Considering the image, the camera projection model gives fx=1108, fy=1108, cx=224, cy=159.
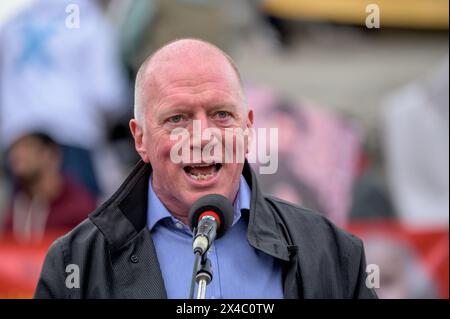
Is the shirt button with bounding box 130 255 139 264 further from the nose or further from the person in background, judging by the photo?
the person in background

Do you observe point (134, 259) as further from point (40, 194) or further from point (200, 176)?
point (40, 194)

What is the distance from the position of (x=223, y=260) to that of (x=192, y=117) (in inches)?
22.0

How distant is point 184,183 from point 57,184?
476 cm

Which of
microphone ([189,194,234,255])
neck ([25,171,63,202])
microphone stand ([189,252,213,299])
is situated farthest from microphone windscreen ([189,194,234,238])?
neck ([25,171,63,202])

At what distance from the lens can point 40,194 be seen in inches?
350

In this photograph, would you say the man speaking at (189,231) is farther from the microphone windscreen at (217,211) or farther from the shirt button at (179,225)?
the microphone windscreen at (217,211)

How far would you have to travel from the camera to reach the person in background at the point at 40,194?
8.54 m

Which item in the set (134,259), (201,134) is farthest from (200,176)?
(134,259)

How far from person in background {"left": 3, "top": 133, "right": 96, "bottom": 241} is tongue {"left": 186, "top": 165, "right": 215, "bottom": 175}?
14.1 feet

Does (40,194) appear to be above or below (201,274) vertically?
above

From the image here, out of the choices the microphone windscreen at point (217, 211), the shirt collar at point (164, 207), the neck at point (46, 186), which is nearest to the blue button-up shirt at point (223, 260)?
the shirt collar at point (164, 207)

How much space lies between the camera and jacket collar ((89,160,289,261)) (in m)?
4.16

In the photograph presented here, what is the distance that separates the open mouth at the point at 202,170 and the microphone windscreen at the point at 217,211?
28 cm
